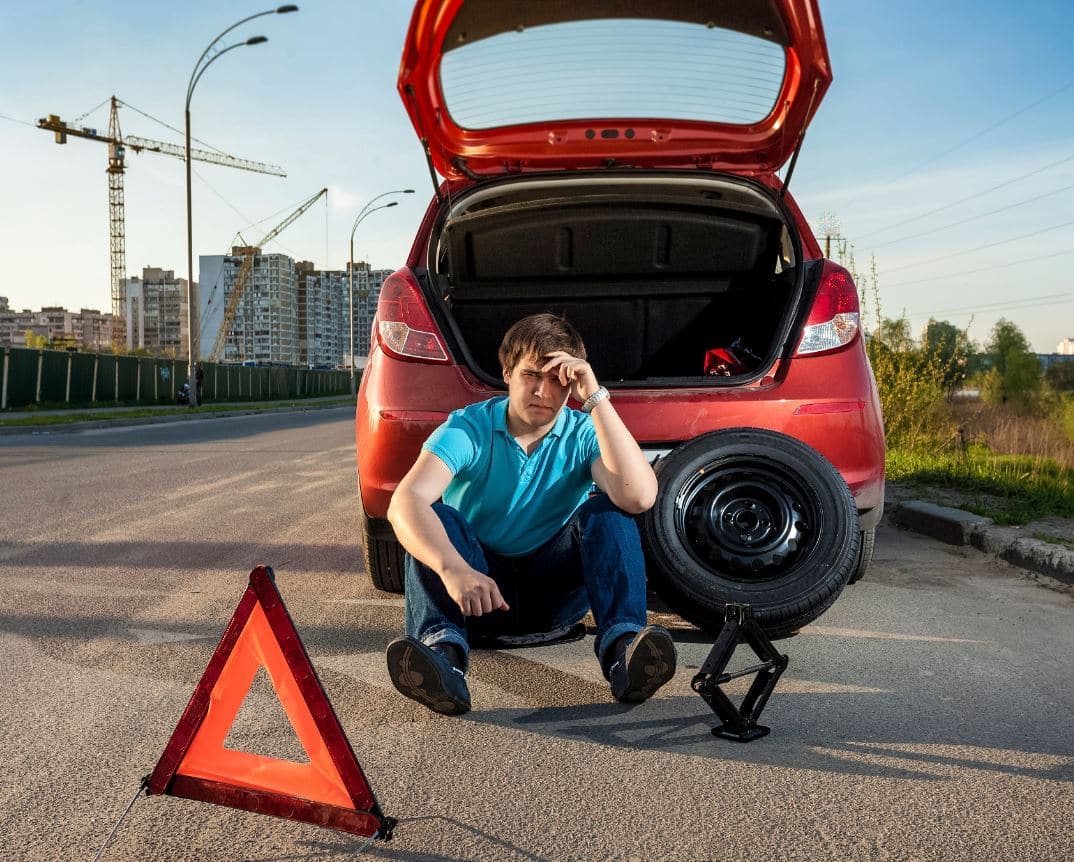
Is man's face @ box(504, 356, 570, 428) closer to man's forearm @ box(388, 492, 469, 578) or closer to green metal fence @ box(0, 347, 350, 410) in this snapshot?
man's forearm @ box(388, 492, 469, 578)

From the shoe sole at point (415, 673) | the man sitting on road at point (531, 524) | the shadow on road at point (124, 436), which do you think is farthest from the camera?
the shadow on road at point (124, 436)

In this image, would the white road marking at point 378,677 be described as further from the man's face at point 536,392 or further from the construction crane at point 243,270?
the construction crane at point 243,270

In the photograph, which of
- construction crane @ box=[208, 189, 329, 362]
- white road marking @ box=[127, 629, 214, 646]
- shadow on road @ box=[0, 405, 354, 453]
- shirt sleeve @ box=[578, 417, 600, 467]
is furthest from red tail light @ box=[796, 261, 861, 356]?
construction crane @ box=[208, 189, 329, 362]

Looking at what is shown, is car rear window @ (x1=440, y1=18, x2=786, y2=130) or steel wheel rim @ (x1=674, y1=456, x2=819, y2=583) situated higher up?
car rear window @ (x1=440, y1=18, x2=786, y2=130)

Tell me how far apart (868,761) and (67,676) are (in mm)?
2546

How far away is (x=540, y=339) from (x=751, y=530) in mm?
1122

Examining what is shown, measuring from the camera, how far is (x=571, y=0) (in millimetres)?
3961

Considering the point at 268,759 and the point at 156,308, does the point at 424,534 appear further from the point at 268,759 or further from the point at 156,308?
the point at 156,308

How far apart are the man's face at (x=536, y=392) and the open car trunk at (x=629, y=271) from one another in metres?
1.52

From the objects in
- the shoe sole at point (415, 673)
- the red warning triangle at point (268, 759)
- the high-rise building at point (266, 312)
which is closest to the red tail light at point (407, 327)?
the shoe sole at point (415, 673)

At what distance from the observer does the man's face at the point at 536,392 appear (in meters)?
3.08

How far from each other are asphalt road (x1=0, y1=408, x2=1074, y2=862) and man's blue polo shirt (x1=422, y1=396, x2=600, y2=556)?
53 centimetres

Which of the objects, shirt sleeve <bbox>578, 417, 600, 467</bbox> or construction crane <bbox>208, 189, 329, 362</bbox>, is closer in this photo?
shirt sleeve <bbox>578, 417, 600, 467</bbox>

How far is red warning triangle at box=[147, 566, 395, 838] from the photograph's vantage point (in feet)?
7.02
